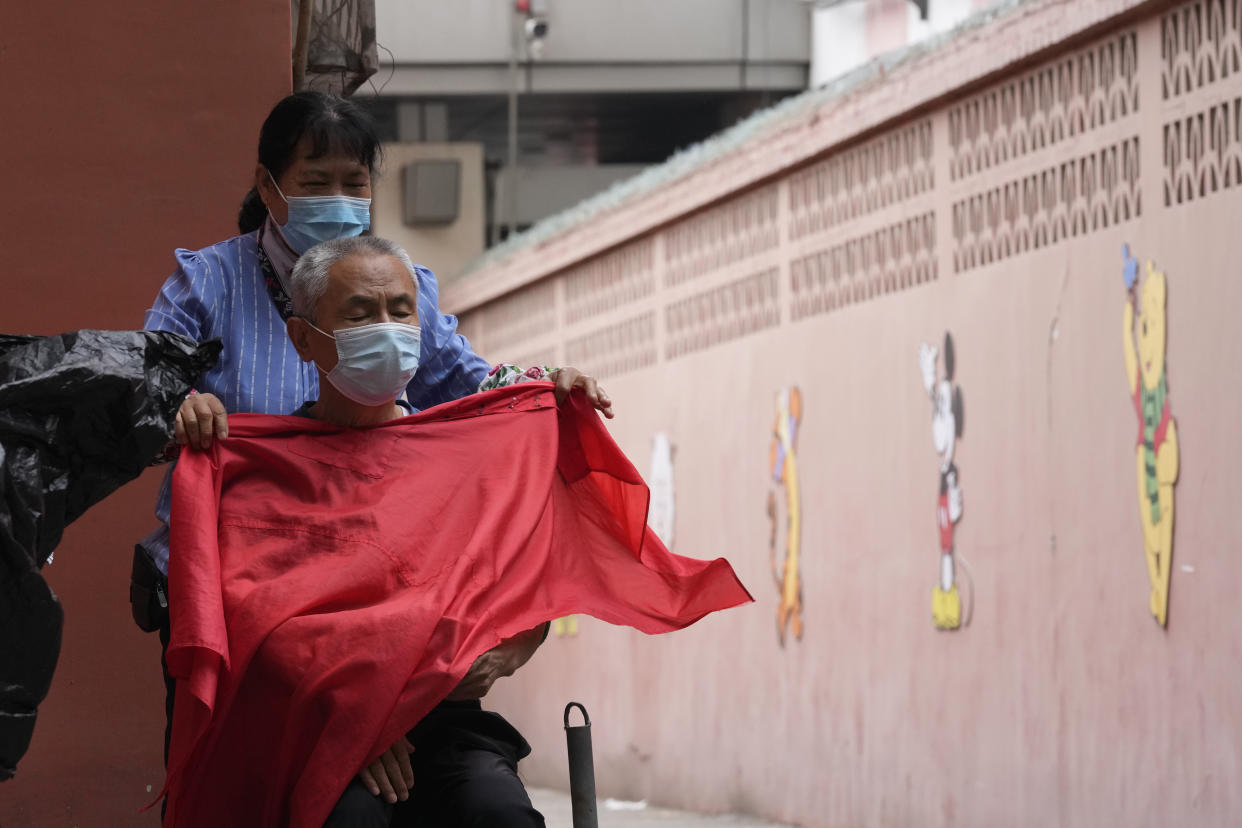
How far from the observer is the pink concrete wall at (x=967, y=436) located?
249 inches

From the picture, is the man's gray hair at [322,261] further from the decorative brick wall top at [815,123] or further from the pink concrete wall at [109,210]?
the decorative brick wall top at [815,123]

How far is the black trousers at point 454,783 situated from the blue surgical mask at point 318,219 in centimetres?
82

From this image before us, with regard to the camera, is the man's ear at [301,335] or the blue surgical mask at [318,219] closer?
the man's ear at [301,335]

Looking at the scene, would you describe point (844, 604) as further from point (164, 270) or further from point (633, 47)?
point (633, 47)

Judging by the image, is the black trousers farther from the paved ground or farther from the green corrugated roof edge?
the paved ground

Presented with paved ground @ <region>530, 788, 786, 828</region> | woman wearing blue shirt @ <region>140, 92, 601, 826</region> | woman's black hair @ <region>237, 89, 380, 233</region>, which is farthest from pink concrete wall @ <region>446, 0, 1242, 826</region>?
woman's black hair @ <region>237, 89, 380, 233</region>

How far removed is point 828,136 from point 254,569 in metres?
6.18

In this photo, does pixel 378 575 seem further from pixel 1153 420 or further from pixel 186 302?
pixel 1153 420

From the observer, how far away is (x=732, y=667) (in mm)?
10047

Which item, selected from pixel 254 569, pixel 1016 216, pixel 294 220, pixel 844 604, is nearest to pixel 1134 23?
pixel 1016 216

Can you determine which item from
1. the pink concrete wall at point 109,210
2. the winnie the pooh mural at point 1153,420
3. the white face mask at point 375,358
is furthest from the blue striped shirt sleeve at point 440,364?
the winnie the pooh mural at point 1153,420

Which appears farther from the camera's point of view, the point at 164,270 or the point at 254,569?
the point at 164,270

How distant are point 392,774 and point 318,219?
1130 mm

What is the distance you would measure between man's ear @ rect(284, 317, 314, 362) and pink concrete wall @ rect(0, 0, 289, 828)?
5.38 ft
